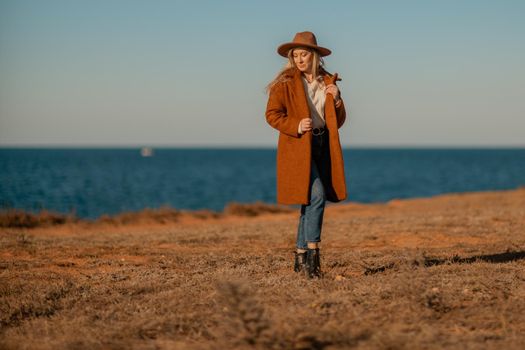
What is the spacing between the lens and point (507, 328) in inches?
189

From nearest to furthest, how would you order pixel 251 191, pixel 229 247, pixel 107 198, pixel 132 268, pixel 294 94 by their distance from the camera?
1. pixel 294 94
2. pixel 132 268
3. pixel 229 247
4. pixel 107 198
5. pixel 251 191

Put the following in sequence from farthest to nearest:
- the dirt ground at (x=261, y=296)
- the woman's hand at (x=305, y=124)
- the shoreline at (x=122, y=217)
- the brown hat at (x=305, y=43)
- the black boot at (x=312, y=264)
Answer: the shoreline at (x=122, y=217) → the black boot at (x=312, y=264) → the brown hat at (x=305, y=43) → the woman's hand at (x=305, y=124) → the dirt ground at (x=261, y=296)

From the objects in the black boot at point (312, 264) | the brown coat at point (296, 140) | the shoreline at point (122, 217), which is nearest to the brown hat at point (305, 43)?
the brown coat at point (296, 140)

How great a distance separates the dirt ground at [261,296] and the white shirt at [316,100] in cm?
162

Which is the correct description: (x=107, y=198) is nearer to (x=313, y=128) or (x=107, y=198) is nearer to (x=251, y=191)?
(x=251, y=191)

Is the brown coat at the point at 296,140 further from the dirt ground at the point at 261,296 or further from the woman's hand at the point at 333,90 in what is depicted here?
the dirt ground at the point at 261,296

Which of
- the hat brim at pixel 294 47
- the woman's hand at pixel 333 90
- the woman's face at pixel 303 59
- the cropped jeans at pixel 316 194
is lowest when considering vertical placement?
the cropped jeans at pixel 316 194

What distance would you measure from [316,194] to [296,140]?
58cm

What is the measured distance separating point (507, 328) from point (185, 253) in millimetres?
5286

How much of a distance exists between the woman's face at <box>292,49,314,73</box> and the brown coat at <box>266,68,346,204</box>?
0.09 metres

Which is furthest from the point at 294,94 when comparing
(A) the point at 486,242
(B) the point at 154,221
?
(B) the point at 154,221

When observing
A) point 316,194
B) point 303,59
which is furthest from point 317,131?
point 303,59

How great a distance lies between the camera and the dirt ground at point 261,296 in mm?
4527

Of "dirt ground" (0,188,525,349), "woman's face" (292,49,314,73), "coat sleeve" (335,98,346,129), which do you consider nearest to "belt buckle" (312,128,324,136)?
"coat sleeve" (335,98,346,129)
